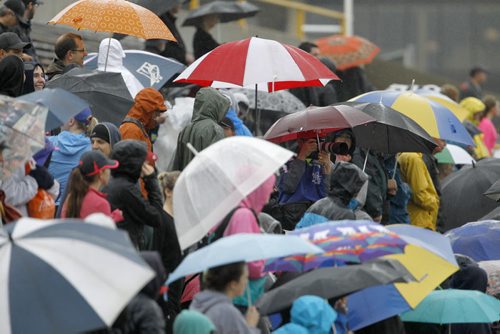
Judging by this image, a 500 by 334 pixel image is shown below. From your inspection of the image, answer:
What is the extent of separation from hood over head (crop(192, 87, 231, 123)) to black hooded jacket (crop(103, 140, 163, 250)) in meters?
2.07

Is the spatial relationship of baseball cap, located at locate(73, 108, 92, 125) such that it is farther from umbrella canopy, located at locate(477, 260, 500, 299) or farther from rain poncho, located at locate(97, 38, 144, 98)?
umbrella canopy, located at locate(477, 260, 500, 299)

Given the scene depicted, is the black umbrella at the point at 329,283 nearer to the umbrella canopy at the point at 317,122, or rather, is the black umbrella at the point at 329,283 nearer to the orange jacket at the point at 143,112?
the orange jacket at the point at 143,112

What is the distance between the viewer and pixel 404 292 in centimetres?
1082

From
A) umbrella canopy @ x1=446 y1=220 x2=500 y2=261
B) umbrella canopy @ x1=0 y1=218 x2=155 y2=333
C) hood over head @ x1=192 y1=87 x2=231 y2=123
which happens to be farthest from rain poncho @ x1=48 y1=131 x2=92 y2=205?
umbrella canopy @ x1=0 y1=218 x2=155 y2=333

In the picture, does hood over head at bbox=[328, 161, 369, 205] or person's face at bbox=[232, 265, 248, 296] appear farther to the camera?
hood over head at bbox=[328, 161, 369, 205]

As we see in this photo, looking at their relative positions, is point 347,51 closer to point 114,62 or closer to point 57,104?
point 114,62

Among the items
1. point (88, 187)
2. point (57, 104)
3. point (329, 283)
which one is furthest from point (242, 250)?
point (57, 104)

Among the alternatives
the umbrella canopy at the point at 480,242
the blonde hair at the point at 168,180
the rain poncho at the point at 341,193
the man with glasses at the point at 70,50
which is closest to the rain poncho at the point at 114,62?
the man with glasses at the point at 70,50

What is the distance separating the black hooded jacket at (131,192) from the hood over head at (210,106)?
2.07 metres

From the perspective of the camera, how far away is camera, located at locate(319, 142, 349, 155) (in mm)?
13336

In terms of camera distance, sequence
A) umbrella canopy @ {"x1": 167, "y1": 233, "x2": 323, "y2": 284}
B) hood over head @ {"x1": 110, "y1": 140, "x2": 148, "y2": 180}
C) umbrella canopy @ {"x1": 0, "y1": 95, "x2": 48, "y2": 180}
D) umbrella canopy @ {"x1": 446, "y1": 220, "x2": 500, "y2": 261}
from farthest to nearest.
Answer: umbrella canopy @ {"x1": 446, "y1": 220, "x2": 500, "y2": 261} < hood over head @ {"x1": 110, "y1": 140, "x2": 148, "y2": 180} < umbrella canopy @ {"x1": 0, "y1": 95, "x2": 48, "y2": 180} < umbrella canopy @ {"x1": 167, "y1": 233, "x2": 323, "y2": 284}

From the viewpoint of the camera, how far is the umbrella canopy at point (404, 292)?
1066 cm

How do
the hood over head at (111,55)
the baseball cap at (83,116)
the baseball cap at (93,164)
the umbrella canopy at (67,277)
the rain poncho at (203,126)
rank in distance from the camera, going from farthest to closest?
the hood over head at (111,55), the rain poncho at (203,126), the baseball cap at (83,116), the baseball cap at (93,164), the umbrella canopy at (67,277)

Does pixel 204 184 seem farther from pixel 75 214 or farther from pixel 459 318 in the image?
pixel 459 318
